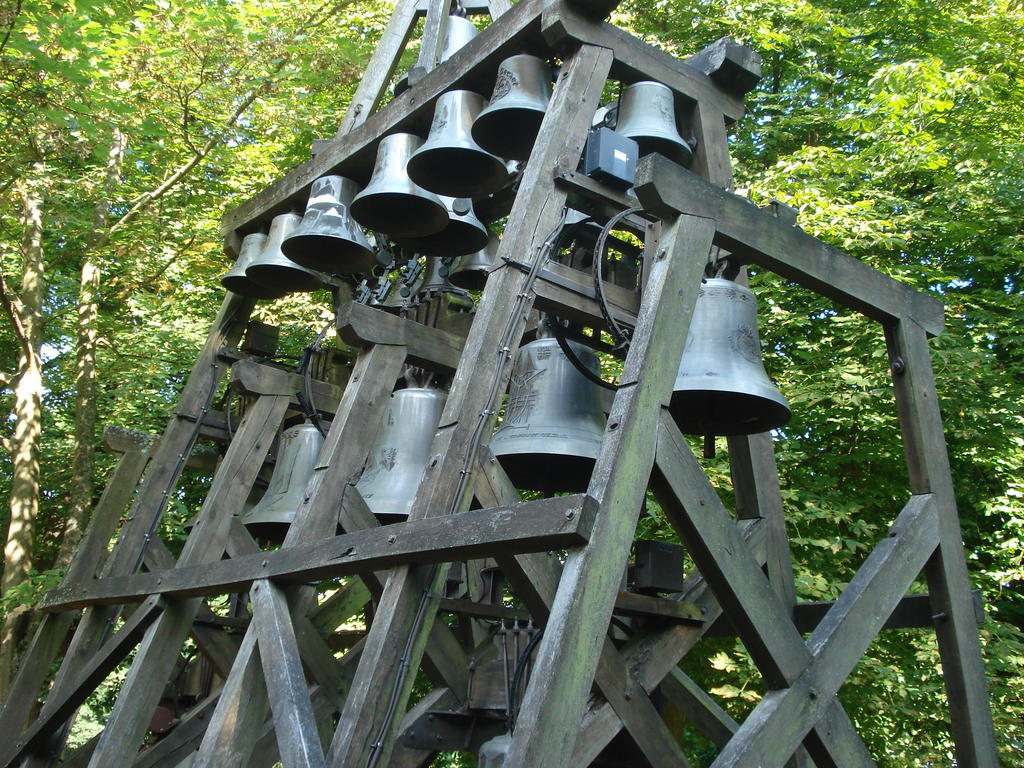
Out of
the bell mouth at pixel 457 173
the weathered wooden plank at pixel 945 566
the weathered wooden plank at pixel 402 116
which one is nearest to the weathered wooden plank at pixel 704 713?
the weathered wooden plank at pixel 945 566

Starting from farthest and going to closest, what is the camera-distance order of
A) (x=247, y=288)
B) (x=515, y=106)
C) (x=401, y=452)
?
1. (x=247, y=288)
2. (x=401, y=452)
3. (x=515, y=106)

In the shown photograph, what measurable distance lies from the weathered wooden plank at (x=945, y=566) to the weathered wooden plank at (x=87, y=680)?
135 inches

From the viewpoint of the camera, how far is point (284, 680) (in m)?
3.67

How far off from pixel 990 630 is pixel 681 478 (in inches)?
211

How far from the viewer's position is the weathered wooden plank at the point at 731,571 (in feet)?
10.2

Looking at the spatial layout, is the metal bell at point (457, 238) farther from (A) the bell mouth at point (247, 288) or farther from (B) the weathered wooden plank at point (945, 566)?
(B) the weathered wooden plank at point (945, 566)

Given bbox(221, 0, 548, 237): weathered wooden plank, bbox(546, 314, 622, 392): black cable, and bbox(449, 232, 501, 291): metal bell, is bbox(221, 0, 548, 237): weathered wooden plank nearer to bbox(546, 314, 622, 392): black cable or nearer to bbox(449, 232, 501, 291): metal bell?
bbox(449, 232, 501, 291): metal bell

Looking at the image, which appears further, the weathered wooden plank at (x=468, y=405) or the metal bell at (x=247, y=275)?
the metal bell at (x=247, y=275)

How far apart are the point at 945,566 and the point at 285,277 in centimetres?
412

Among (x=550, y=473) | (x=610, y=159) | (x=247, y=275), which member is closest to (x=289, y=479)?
(x=247, y=275)

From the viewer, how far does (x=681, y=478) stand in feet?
10.3

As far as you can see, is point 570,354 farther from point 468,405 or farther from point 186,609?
point 186,609

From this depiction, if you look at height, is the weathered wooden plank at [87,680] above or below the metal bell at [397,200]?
below

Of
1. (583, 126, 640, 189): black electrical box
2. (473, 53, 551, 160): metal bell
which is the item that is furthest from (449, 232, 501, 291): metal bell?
(583, 126, 640, 189): black electrical box
